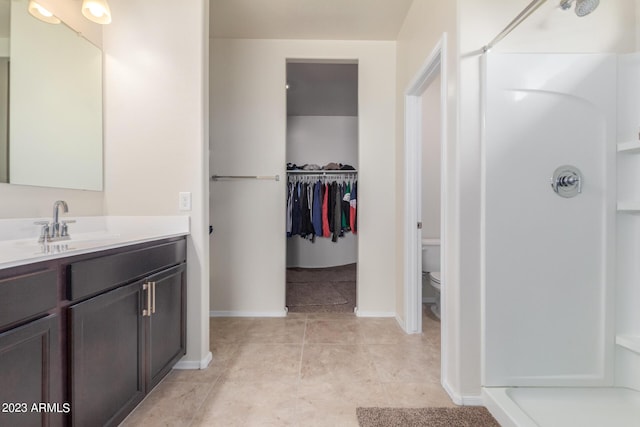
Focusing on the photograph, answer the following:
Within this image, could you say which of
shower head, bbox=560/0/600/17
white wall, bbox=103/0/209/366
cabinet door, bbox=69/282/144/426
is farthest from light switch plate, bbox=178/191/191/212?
shower head, bbox=560/0/600/17

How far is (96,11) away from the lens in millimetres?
1629

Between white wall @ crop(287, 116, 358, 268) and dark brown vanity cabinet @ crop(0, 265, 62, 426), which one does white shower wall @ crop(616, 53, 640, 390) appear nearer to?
dark brown vanity cabinet @ crop(0, 265, 62, 426)

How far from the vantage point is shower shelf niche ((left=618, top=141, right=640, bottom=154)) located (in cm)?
139

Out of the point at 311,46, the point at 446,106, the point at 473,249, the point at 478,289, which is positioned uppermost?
the point at 311,46

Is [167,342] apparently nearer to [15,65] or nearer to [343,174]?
[15,65]

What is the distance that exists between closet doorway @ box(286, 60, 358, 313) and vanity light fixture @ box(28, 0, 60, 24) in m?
1.78

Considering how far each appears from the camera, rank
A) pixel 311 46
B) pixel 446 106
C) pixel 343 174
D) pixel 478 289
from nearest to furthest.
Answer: pixel 478 289 → pixel 446 106 → pixel 311 46 → pixel 343 174

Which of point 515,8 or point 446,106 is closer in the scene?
point 515,8

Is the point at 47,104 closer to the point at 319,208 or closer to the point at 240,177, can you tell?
the point at 240,177

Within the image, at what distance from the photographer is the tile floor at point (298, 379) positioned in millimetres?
1428

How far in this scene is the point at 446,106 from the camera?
164cm

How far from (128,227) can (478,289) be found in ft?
6.66

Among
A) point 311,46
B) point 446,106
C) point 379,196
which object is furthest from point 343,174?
point 446,106

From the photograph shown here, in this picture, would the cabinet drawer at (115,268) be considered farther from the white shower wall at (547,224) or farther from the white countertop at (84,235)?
the white shower wall at (547,224)
